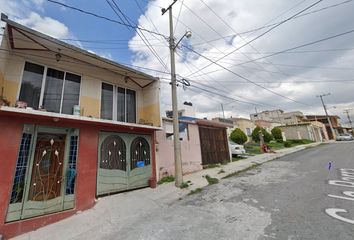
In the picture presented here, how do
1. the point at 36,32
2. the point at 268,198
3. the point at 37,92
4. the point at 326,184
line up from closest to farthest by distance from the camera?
the point at 36,32 → the point at 268,198 → the point at 37,92 → the point at 326,184

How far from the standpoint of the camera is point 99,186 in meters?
6.40

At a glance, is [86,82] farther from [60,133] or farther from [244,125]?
[244,125]

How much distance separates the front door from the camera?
5.05 meters

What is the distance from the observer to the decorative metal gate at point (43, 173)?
486cm

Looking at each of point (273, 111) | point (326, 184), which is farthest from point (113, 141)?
point (273, 111)

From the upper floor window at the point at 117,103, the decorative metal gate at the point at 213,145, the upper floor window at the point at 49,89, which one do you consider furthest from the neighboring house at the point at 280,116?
the upper floor window at the point at 49,89

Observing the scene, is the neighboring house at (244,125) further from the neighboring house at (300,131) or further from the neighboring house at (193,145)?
the neighboring house at (193,145)

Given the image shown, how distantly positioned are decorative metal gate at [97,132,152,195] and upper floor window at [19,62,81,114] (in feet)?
6.13

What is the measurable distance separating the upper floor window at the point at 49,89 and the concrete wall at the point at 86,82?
0.18 metres

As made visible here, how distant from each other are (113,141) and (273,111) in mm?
54139

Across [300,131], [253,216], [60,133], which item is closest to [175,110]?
[60,133]

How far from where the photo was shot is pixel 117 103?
8.31 m

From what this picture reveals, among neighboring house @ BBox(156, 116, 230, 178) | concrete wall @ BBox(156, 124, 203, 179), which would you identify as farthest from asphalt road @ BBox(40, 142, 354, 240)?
neighboring house @ BBox(156, 116, 230, 178)

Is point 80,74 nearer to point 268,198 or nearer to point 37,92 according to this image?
point 37,92
